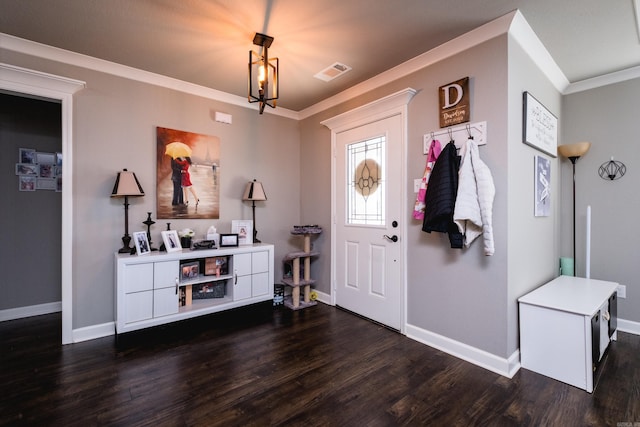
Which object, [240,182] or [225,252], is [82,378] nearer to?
[225,252]

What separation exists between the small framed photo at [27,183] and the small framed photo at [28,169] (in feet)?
0.14

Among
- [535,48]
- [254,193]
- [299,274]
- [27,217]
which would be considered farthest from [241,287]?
[535,48]

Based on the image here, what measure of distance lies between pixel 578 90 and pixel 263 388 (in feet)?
13.4

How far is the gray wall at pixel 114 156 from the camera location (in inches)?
103

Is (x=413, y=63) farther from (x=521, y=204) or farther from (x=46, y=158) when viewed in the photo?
(x=46, y=158)

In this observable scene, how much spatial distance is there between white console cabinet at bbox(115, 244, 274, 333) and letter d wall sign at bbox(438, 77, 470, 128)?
2210 mm

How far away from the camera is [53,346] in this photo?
2.50 meters

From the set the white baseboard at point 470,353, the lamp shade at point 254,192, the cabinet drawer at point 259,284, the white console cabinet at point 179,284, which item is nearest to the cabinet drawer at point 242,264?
the white console cabinet at point 179,284

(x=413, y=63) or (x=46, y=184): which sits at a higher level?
(x=413, y=63)

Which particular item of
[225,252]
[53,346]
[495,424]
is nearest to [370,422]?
[495,424]

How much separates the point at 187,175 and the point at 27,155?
1.83m

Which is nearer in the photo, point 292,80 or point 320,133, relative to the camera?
point 292,80

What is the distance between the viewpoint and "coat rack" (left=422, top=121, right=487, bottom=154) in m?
2.21

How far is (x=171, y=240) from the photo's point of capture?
292cm
